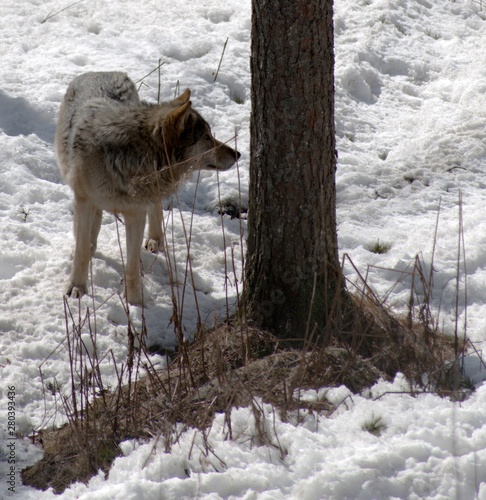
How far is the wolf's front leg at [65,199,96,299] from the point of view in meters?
5.41

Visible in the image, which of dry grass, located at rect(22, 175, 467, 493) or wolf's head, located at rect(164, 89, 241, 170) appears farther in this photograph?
wolf's head, located at rect(164, 89, 241, 170)

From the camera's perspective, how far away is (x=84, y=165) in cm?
526

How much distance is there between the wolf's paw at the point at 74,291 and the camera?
5371mm

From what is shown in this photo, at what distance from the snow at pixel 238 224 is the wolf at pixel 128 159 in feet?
0.72

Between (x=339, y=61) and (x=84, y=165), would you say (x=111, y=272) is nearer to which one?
(x=84, y=165)

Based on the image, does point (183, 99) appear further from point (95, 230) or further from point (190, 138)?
point (95, 230)

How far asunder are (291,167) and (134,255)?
1614 millimetres

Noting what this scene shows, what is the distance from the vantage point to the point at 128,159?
522 centimetres

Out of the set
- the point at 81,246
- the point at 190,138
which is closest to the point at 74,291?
the point at 81,246

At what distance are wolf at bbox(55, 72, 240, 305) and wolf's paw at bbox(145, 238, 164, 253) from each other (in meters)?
0.67

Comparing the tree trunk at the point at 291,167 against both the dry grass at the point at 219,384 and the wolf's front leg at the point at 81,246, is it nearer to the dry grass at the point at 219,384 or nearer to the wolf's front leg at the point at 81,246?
the dry grass at the point at 219,384

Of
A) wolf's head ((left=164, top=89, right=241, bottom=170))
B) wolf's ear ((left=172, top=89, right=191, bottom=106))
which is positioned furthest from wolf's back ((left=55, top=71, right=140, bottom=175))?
wolf's head ((left=164, top=89, right=241, bottom=170))

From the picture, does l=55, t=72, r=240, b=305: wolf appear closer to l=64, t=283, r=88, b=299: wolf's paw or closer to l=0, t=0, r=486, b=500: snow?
l=64, t=283, r=88, b=299: wolf's paw

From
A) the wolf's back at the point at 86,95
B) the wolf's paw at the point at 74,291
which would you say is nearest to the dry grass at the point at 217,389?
the wolf's paw at the point at 74,291
